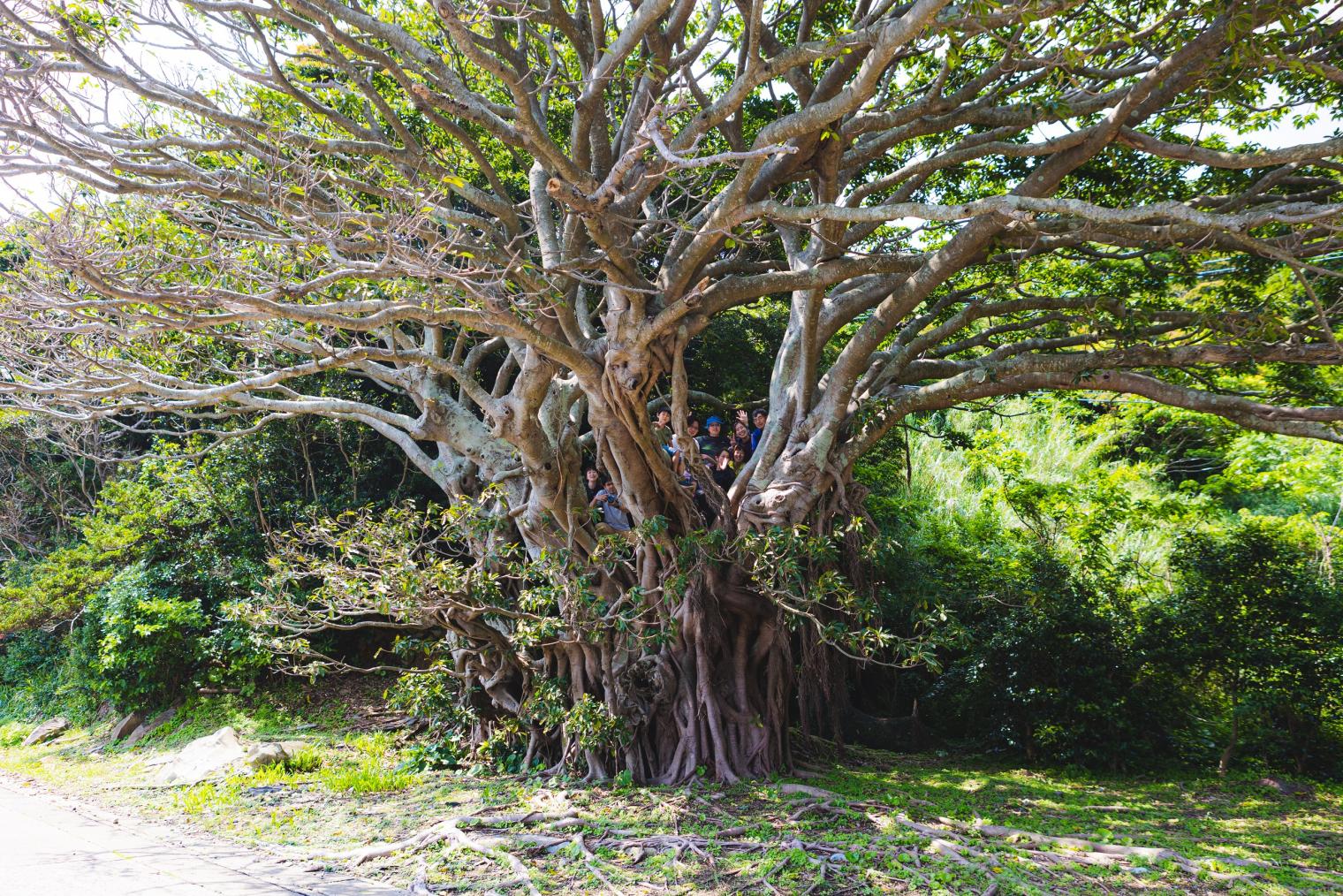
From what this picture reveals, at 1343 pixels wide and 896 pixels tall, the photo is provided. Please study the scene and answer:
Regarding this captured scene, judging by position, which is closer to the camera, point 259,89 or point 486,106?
point 486,106

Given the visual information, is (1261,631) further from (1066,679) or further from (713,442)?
(713,442)

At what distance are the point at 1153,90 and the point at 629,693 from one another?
6028mm

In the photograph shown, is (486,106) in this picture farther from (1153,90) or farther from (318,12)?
(1153,90)

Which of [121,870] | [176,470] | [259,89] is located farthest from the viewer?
[176,470]

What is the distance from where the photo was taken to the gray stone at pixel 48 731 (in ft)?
36.9

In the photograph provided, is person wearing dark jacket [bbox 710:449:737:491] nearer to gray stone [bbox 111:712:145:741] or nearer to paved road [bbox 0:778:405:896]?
paved road [bbox 0:778:405:896]

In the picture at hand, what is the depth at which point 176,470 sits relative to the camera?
39.0 ft

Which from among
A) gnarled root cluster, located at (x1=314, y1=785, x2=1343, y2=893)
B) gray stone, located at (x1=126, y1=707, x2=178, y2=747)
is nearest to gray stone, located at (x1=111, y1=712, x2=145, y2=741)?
gray stone, located at (x1=126, y1=707, x2=178, y2=747)

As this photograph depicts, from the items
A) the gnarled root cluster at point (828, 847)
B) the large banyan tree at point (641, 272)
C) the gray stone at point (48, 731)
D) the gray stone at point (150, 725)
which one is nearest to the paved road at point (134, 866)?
the gnarled root cluster at point (828, 847)

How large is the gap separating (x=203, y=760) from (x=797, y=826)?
18.8 feet

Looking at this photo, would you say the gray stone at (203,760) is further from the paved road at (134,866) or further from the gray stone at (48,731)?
the gray stone at (48,731)

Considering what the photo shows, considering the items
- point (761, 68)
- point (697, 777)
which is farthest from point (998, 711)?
point (761, 68)

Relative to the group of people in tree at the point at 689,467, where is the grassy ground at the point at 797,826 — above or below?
below

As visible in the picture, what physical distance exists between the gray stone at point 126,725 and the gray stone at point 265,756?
383 cm
